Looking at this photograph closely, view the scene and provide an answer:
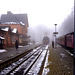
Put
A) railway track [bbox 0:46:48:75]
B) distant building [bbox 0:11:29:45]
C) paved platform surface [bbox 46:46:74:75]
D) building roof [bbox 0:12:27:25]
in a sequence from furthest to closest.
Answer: building roof [bbox 0:12:27:25] → distant building [bbox 0:11:29:45] → railway track [bbox 0:46:48:75] → paved platform surface [bbox 46:46:74:75]

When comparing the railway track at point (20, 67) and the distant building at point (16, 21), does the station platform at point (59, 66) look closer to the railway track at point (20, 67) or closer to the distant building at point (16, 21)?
the railway track at point (20, 67)

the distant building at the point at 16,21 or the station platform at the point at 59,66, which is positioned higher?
the distant building at the point at 16,21

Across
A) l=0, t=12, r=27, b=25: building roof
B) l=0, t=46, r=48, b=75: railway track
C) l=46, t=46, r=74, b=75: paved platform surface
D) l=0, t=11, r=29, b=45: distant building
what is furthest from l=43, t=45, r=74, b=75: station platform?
l=0, t=12, r=27, b=25: building roof

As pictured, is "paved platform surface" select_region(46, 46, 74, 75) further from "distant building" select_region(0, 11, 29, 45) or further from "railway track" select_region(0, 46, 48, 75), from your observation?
"distant building" select_region(0, 11, 29, 45)

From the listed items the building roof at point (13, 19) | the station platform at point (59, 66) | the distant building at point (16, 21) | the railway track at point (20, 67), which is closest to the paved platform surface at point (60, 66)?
the station platform at point (59, 66)

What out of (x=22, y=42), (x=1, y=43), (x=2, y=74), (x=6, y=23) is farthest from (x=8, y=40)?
(x=2, y=74)

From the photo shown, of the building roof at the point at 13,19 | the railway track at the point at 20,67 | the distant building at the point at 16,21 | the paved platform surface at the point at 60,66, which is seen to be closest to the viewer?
the paved platform surface at the point at 60,66

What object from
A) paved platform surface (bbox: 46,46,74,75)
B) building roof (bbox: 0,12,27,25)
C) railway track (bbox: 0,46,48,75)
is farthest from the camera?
building roof (bbox: 0,12,27,25)

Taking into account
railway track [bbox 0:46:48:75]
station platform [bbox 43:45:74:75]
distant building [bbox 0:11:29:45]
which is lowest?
railway track [bbox 0:46:48:75]

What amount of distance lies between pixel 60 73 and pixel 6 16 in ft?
156

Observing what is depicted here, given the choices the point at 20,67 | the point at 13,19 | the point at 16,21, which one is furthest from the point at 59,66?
the point at 13,19

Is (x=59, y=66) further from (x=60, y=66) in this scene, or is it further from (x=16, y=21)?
(x=16, y=21)

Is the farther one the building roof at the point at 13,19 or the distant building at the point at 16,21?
the building roof at the point at 13,19

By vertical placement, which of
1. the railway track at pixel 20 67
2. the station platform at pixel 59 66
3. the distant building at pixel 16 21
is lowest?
the railway track at pixel 20 67
